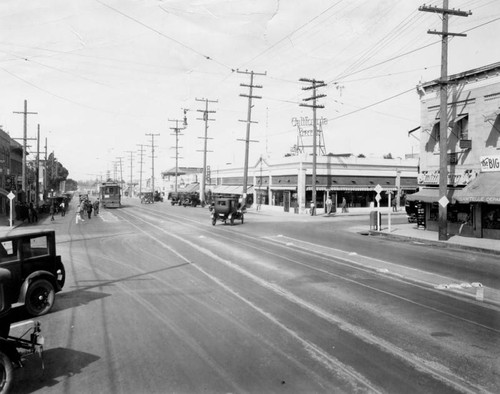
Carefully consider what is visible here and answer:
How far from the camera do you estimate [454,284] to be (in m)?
11.7

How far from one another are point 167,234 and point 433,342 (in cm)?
1892

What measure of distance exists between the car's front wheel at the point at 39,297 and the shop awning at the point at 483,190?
1956 centimetres

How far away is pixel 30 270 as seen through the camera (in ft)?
29.2

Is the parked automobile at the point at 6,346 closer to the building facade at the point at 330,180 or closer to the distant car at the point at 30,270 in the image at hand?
the distant car at the point at 30,270

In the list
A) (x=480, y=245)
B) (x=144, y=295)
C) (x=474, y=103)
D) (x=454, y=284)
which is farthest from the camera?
(x=474, y=103)

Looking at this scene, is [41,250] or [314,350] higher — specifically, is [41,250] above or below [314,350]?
above

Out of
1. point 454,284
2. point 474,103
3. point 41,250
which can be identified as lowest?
point 454,284

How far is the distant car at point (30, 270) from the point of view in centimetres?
838

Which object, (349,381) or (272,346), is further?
(272,346)

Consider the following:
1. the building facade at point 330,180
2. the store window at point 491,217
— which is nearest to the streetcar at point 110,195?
the building facade at point 330,180

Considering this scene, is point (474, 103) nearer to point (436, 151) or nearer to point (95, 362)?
point (436, 151)

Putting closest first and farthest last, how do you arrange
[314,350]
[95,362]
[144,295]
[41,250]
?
1. [95,362]
2. [314,350]
3. [41,250]
4. [144,295]

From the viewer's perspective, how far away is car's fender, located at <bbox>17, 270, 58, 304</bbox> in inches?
324

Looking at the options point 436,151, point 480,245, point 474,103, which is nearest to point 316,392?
point 480,245
